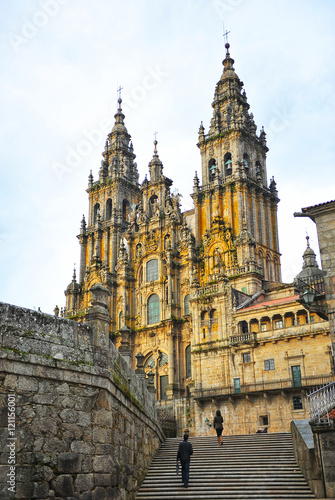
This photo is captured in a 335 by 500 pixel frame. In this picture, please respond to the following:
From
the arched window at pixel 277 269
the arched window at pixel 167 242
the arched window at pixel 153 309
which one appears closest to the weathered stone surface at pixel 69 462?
the arched window at pixel 153 309

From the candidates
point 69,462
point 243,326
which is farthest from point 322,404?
point 243,326

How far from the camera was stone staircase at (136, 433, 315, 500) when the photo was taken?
14.9m

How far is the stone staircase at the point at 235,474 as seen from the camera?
1485 cm

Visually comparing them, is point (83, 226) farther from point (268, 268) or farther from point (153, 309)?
point (268, 268)

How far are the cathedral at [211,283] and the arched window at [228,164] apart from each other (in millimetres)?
102

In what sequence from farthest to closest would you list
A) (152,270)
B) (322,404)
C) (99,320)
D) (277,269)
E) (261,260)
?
(152,270) < (277,269) < (261,260) < (322,404) < (99,320)

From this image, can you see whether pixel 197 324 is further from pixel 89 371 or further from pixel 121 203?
pixel 89 371

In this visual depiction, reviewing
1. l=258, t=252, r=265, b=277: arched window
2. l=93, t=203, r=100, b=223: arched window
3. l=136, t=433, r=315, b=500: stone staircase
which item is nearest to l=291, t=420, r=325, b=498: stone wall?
l=136, t=433, r=315, b=500: stone staircase

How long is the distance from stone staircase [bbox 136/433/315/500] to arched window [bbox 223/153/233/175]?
33558mm

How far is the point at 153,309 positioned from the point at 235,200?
12.5 meters

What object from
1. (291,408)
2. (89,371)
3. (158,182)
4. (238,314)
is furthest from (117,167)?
(89,371)

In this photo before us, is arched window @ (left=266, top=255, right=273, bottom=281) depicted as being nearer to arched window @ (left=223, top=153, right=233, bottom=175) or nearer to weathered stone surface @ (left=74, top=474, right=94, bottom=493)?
arched window @ (left=223, top=153, right=233, bottom=175)

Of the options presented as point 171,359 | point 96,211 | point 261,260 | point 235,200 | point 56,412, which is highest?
point 96,211

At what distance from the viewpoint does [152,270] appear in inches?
2096
